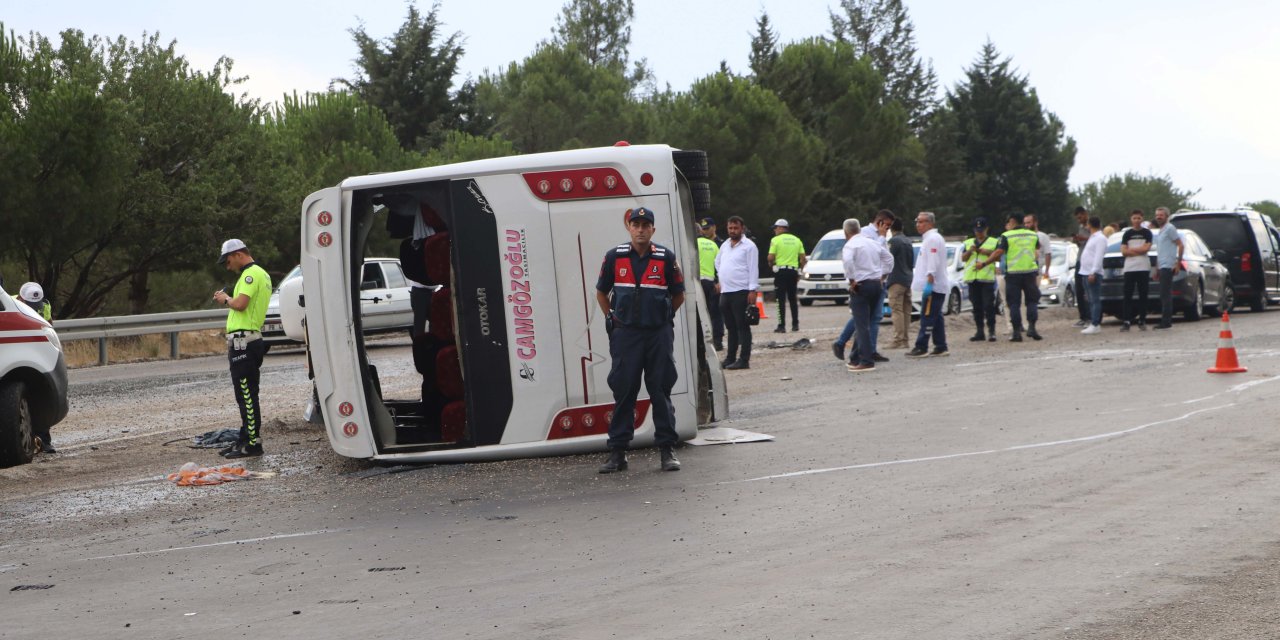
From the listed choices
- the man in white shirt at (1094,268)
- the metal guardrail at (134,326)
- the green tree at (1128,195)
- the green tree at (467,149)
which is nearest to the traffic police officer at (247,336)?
the man in white shirt at (1094,268)

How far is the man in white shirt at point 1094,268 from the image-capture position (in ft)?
69.6

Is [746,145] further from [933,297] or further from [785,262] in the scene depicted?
[933,297]

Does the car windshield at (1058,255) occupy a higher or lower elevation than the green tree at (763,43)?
lower

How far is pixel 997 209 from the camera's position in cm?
8281

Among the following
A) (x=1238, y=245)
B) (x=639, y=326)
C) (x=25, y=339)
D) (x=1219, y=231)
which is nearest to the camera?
(x=639, y=326)

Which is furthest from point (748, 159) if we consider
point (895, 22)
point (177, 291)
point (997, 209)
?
point (895, 22)

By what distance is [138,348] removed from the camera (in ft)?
95.8

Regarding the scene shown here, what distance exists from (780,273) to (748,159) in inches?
1269

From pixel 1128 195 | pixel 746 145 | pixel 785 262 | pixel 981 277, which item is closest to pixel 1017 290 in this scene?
pixel 981 277

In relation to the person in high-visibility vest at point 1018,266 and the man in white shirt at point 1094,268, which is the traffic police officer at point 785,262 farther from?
the man in white shirt at point 1094,268

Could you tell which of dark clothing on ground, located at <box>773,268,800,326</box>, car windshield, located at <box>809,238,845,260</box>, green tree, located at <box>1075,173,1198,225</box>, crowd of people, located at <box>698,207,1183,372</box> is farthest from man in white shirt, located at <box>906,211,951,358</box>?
green tree, located at <box>1075,173,1198,225</box>

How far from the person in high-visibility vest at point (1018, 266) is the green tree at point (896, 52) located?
70250mm

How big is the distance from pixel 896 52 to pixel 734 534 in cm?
8464

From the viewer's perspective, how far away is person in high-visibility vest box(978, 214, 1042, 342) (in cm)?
1977
